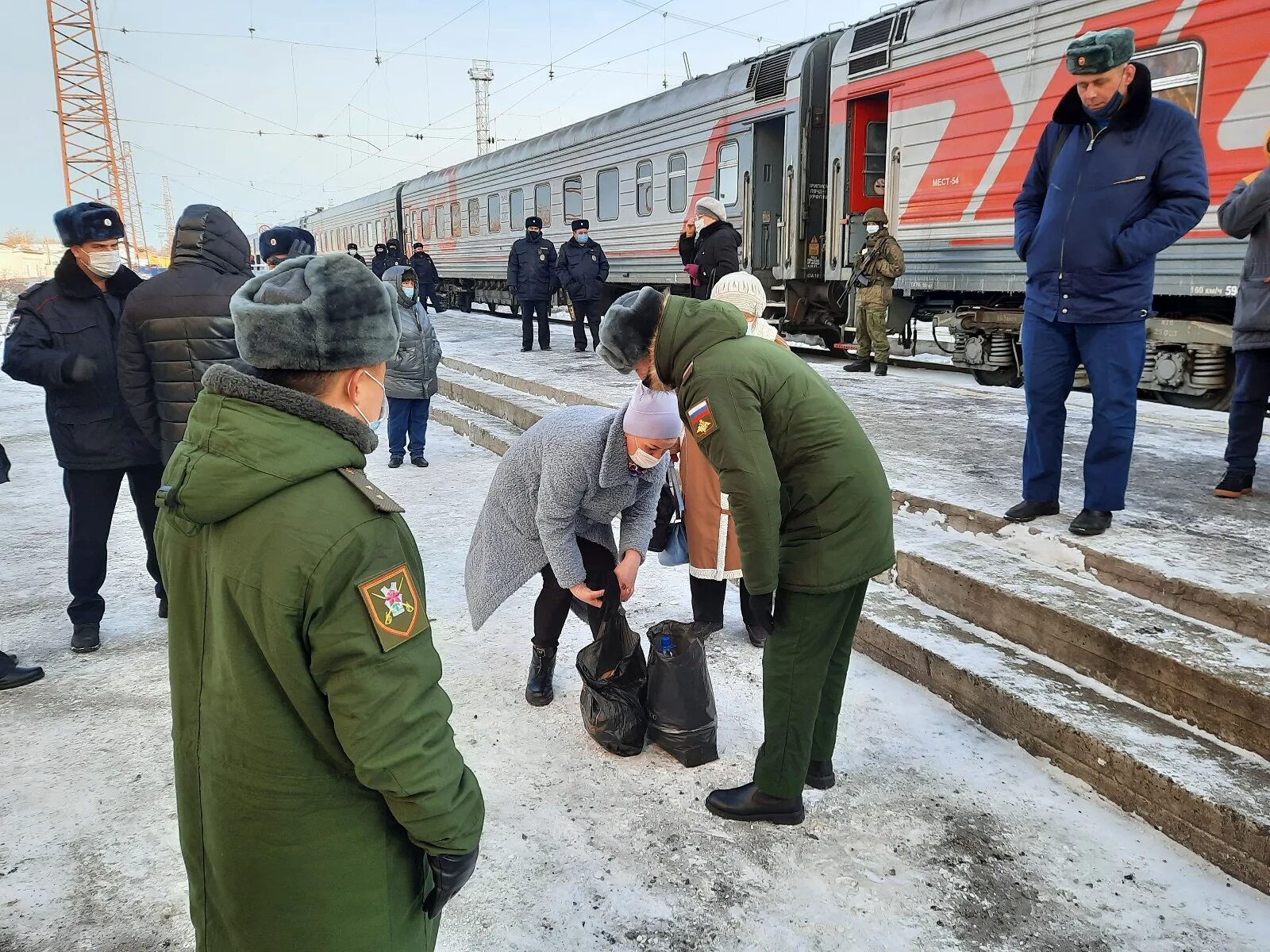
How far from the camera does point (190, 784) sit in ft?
4.76

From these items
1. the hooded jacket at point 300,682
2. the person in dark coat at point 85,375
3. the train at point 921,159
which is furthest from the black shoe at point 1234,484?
the person in dark coat at point 85,375

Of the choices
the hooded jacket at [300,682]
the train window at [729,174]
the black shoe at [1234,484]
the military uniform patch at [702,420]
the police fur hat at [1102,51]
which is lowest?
the black shoe at [1234,484]

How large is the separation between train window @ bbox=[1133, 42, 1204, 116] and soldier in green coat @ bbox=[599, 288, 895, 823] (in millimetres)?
6061

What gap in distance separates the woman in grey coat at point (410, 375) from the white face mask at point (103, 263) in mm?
2825

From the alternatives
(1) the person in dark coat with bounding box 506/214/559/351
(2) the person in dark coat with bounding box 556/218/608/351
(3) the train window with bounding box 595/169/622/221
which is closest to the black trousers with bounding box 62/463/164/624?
(2) the person in dark coat with bounding box 556/218/608/351

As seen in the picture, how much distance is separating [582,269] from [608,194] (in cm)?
337

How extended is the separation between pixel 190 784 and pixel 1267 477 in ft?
16.6

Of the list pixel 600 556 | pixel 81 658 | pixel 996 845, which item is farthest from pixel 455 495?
pixel 996 845

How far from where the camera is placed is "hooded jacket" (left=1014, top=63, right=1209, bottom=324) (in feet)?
11.3

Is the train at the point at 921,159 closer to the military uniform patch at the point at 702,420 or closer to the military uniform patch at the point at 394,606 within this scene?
the military uniform patch at the point at 702,420

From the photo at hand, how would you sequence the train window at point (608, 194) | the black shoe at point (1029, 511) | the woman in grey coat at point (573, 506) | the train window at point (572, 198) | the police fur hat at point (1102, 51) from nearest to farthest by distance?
the woman in grey coat at point (573, 506) < the police fur hat at point (1102, 51) < the black shoe at point (1029, 511) < the train window at point (608, 194) < the train window at point (572, 198)

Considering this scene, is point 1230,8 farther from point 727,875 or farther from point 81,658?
point 81,658

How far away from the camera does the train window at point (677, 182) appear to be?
12.7 m

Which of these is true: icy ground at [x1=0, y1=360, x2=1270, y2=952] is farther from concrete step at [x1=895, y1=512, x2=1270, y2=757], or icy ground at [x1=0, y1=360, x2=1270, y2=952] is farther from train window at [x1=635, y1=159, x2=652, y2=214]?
train window at [x1=635, y1=159, x2=652, y2=214]
